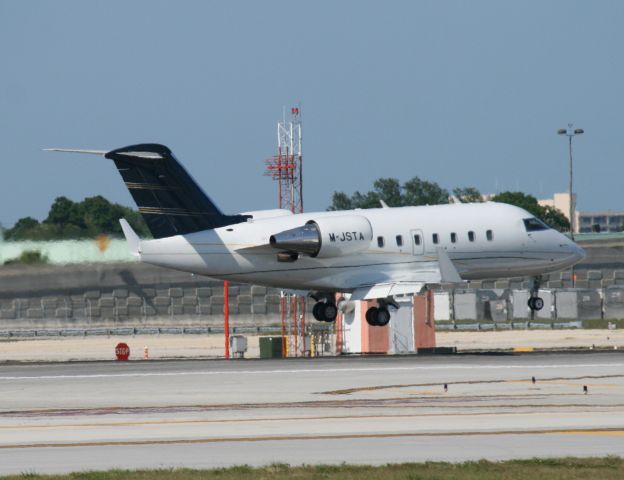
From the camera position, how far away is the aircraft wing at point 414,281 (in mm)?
52500

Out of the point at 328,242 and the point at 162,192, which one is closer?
the point at 162,192

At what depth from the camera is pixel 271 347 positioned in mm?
60312

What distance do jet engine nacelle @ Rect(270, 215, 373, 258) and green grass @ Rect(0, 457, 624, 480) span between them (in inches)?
1176

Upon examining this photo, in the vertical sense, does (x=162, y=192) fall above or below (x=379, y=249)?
above

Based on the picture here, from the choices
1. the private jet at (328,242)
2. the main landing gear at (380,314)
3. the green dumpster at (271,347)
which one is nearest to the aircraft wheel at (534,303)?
the private jet at (328,242)

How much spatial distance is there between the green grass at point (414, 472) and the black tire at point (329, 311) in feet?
109

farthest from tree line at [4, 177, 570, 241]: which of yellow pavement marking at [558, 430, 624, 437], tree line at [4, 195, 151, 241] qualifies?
yellow pavement marking at [558, 430, 624, 437]

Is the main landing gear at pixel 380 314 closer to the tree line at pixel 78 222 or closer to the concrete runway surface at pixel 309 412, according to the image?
the concrete runway surface at pixel 309 412

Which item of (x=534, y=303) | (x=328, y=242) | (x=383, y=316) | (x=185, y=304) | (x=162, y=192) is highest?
(x=162, y=192)

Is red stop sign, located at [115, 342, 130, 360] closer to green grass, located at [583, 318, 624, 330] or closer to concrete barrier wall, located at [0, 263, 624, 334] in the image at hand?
concrete barrier wall, located at [0, 263, 624, 334]

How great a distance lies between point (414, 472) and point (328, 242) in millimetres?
31329

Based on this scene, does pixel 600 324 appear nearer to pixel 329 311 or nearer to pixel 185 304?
pixel 185 304

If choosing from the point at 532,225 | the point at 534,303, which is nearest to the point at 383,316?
the point at 534,303

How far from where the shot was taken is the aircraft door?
176ft
